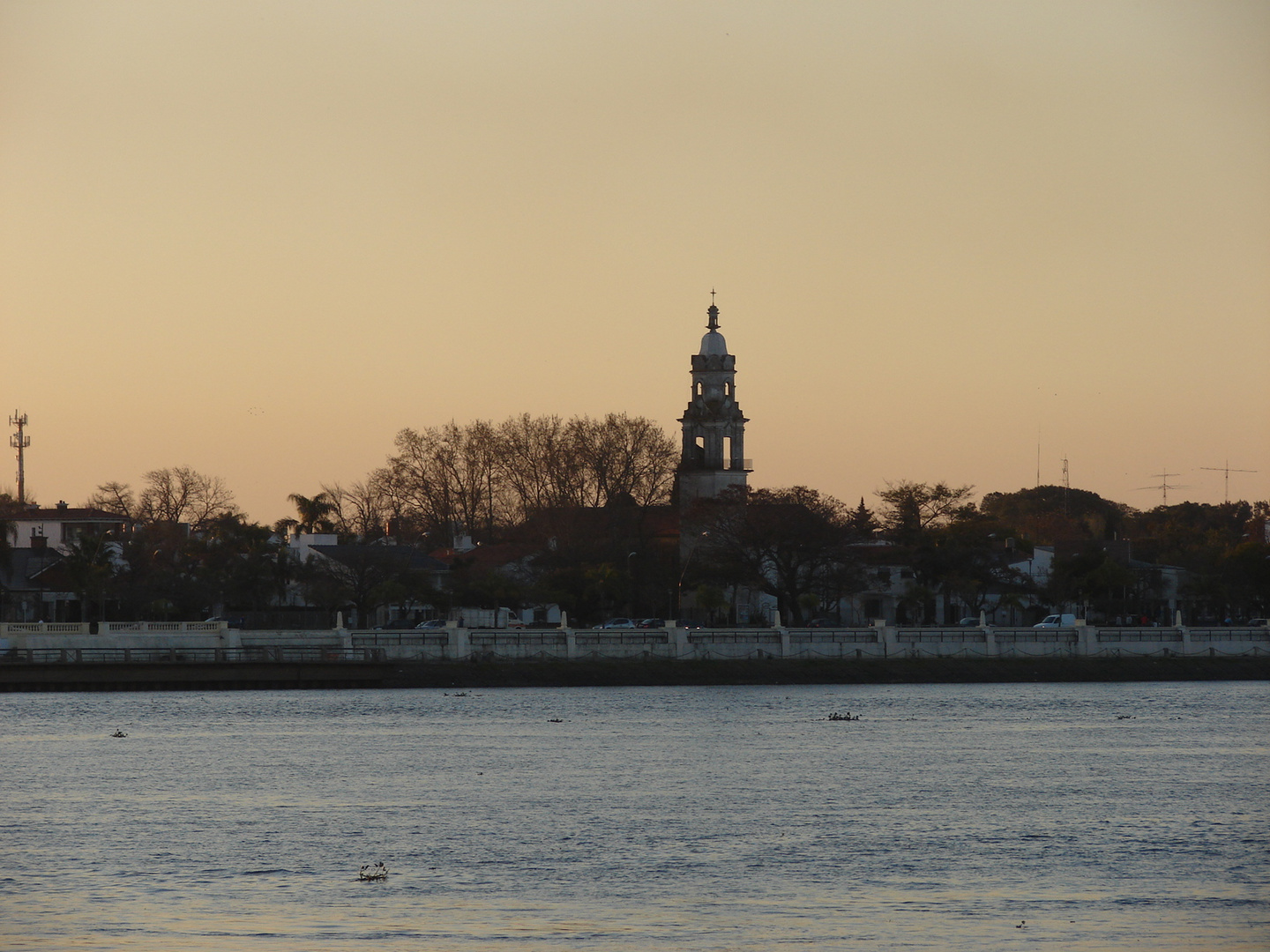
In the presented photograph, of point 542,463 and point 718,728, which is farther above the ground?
point 542,463

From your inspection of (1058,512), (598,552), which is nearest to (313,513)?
(598,552)

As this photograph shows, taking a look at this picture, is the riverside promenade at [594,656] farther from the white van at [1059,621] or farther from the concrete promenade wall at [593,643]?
the white van at [1059,621]

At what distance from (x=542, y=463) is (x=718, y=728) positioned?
220 feet

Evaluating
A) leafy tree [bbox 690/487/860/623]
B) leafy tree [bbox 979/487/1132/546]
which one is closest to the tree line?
leafy tree [bbox 690/487/860/623]

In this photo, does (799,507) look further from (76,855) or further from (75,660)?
→ (76,855)

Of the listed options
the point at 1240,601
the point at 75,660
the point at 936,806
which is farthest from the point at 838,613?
the point at 936,806

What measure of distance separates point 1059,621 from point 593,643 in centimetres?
2811

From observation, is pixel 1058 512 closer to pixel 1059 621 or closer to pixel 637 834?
pixel 1059 621

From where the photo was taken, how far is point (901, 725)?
55.1 meters

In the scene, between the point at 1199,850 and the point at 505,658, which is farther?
the point at 505,658

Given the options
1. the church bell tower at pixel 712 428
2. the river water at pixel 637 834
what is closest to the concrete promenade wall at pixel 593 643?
the river water at pixel 637 834

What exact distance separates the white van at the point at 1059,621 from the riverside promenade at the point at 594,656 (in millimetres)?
4288

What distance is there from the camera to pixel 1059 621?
3627 inches

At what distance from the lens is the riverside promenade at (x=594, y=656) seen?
7144cm
